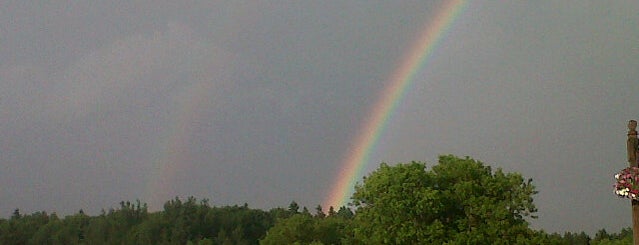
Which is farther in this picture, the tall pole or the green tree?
the green tree

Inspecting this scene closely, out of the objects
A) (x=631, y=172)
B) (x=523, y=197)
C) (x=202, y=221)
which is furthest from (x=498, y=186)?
(x=202, y=221)

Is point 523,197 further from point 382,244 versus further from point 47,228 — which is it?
point 47,228

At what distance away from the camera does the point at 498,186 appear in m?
40.5

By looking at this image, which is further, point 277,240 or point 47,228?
point 47,228

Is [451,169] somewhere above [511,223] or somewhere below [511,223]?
above

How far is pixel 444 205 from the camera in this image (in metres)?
39.5

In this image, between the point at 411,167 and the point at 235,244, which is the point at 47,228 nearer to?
the point at 235,244

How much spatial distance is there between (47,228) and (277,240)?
63.1 meters

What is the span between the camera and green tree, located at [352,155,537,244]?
3825 cm

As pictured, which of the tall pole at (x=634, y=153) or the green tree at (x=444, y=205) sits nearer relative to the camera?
the tall pole at (x=634, y=153)

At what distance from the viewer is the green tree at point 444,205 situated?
38.2 metres

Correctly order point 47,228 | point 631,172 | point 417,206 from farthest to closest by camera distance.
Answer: point 47,228
point 417,206
point 631,172

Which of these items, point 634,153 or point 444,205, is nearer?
point 634,153

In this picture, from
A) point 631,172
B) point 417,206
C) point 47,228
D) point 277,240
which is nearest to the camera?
point 631,172
